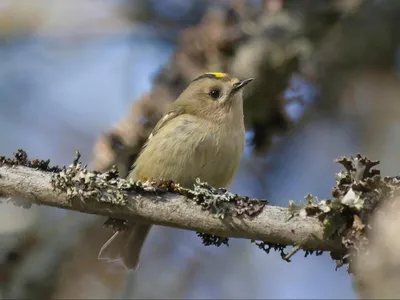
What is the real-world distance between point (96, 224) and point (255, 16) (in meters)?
2.19

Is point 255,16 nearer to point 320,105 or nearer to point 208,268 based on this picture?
point 320,105

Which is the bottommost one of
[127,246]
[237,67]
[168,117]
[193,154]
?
[127,246]

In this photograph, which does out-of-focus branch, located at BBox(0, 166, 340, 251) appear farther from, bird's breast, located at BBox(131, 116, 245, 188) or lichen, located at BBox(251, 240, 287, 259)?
bird's breast, located at BBox(131, 116, 245, 188)

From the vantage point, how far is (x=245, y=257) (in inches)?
243

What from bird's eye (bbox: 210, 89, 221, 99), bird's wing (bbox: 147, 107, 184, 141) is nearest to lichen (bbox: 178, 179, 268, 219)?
bird's wing (bbox: 147, 107, 184, 141)

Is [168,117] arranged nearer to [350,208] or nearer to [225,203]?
[225,203]

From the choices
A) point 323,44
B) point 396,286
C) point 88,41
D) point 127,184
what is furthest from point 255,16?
point 396,286

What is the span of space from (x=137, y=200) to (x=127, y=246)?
1301 millimetres

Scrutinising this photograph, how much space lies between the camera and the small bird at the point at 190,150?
12.8ft

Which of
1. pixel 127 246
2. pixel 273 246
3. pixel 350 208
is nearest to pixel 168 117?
pixel 127 246

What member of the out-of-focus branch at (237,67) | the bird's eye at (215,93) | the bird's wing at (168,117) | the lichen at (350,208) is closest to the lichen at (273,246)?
the lichen at (350,208)

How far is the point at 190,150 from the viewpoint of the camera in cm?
391

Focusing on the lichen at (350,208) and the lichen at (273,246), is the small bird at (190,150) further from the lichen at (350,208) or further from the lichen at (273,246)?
the lichen at (350,208)

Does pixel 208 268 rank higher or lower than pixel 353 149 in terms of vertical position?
lower
